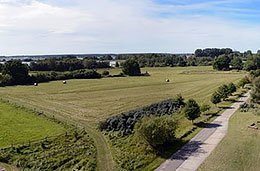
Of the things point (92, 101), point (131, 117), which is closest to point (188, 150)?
point (131, 117)

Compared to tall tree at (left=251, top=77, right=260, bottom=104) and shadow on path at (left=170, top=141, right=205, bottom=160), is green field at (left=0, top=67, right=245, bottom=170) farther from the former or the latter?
tall tree at (left=251, top=77, right=260, bottom=104)

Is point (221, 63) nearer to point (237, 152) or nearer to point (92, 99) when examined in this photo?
point (92, 99)

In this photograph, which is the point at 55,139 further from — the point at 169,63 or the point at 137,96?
the point at 169,63

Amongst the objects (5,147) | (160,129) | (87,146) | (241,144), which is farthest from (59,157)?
(241,144)

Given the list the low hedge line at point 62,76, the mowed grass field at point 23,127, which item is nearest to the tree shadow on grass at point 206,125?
the mowed grass field at point 23,127

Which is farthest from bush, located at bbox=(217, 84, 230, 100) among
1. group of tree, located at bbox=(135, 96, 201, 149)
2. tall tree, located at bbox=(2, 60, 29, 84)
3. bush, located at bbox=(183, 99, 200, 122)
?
tall tree, located at bbox=(2, 60, 29, 84)
